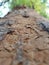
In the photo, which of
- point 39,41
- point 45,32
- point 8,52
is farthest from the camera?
point 45,32

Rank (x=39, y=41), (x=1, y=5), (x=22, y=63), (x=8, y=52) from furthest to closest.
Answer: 1. (x=1, y=5)
2. (x=39, y=41)
3. (x=8, y=52)
4. (x=22, y=63)

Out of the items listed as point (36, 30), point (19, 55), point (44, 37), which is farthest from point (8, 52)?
point (36, 30)

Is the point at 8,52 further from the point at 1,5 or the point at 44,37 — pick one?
the point at 1,5

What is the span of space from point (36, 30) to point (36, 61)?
51 centimetres

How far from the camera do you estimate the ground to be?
982mm

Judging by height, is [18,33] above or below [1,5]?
above

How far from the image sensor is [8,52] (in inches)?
43.2

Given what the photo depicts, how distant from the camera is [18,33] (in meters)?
1.40

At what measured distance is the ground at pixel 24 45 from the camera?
3.22 ft

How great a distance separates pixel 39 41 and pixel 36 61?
Result: 256 mm

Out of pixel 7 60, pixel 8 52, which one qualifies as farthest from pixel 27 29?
pixel 7 60

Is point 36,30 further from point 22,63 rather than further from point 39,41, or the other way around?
point 22,63

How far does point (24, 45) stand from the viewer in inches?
45.6

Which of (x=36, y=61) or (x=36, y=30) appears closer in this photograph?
(x=36, y=61)
